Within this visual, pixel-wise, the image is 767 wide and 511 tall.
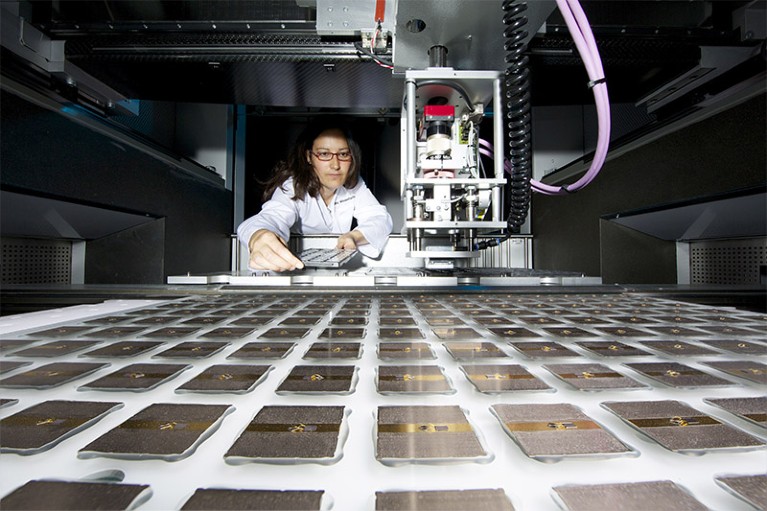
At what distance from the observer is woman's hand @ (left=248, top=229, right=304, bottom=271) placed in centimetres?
163

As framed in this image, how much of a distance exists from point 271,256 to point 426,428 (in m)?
1.51

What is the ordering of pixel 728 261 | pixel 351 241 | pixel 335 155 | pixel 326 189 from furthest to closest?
pixel 326 189, pixel 335 155, pixel 351 241, pixel 728 261

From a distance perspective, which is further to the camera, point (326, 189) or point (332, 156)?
point (326, 189)

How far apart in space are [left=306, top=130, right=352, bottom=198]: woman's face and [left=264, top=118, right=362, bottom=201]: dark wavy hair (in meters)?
0.03

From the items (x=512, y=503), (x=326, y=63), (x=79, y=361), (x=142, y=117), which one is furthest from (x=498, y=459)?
(x=142, y=117)

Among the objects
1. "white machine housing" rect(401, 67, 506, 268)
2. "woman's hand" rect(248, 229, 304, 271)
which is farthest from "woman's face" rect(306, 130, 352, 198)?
"white machine housing" rect(401, 67, 506, 268)

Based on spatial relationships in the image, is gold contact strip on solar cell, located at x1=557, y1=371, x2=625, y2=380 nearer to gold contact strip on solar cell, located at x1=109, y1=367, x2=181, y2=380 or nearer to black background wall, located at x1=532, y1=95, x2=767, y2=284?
gold contact strip on solar cell, located at x1=109, y1=367, x2=181, y2=380

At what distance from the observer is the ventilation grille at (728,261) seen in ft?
4.68

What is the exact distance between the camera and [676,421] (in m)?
0.30

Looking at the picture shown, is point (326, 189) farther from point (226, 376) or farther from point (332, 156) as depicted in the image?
point (226, 376)

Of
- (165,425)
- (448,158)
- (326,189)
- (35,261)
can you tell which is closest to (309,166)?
(326,189)

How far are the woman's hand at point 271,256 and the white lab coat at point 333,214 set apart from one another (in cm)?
59

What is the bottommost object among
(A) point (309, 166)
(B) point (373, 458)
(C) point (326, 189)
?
(B) point (373, 458)

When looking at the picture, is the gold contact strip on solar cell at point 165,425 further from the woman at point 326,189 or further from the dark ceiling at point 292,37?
the woman at point 326,189
